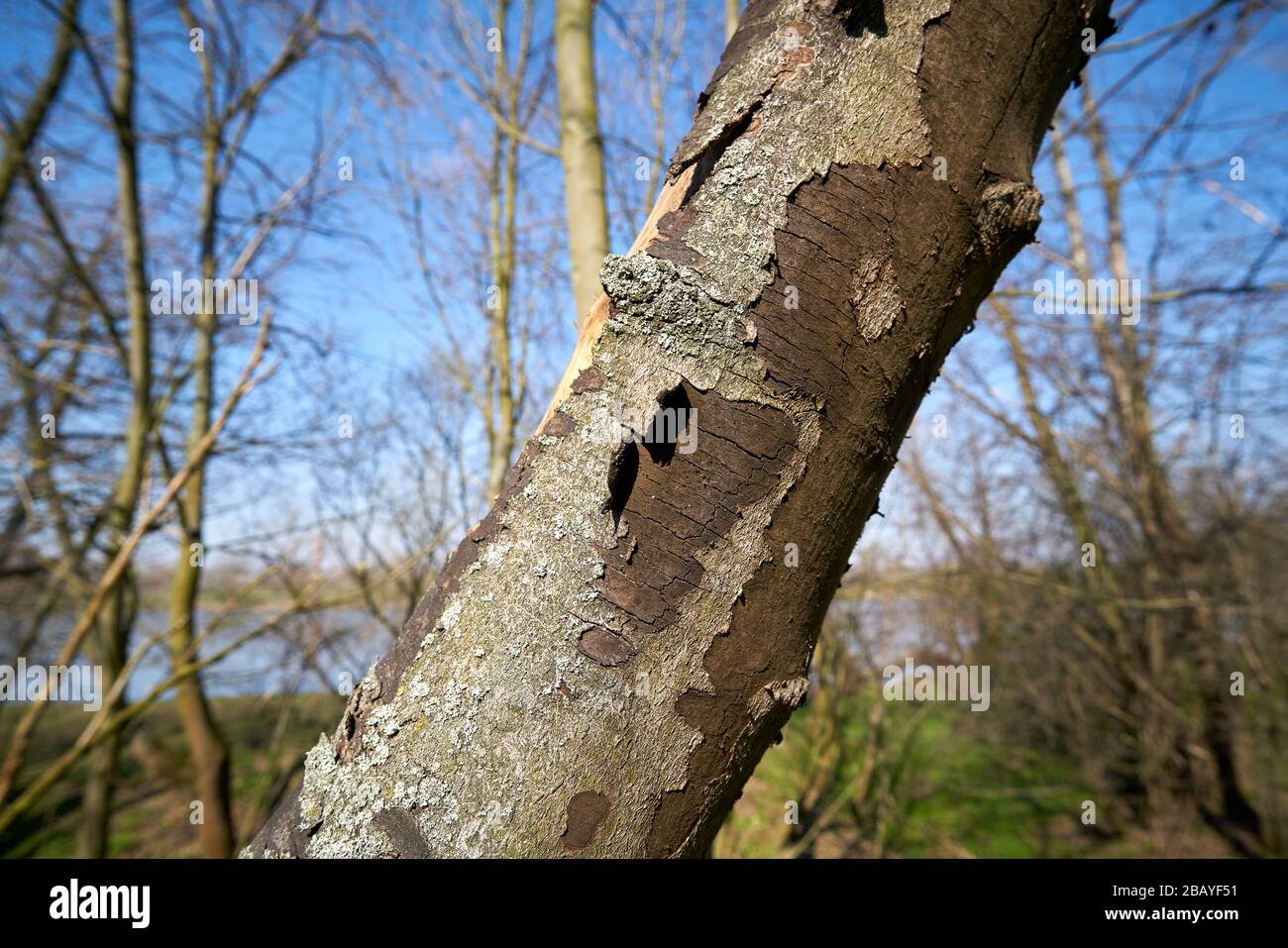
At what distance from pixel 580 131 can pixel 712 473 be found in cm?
198

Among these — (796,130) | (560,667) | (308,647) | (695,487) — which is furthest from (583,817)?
(308,647)

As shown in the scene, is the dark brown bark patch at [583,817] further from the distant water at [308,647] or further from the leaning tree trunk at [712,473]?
the distant water at [308,647]

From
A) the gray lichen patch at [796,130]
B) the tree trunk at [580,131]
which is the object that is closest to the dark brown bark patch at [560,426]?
the gray lichen patch at [796,130]

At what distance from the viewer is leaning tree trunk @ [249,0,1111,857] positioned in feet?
2.07

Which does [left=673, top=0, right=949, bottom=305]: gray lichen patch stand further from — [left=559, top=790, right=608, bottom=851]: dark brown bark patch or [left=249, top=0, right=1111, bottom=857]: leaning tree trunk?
[left=559, top=790, right=608, bottom=851]: dark brown bark patch

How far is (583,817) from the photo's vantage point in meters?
0.62

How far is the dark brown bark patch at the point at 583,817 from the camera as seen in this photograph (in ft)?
2.04

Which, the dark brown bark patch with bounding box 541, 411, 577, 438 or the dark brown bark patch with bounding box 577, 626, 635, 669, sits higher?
the dark brown bark patch with bounding box 541, 411, 577, 438

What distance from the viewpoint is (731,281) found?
674mm

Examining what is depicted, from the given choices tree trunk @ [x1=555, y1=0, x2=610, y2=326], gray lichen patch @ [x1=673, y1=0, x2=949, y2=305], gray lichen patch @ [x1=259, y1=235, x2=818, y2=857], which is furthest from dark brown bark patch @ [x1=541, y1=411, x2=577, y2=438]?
tree trunk @ [x1=555, y1=0, x2=610, y2=326]

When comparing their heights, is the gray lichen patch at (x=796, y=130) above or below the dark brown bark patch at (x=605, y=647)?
above

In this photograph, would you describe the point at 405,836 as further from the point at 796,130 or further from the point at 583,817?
→ the point at 796,130
